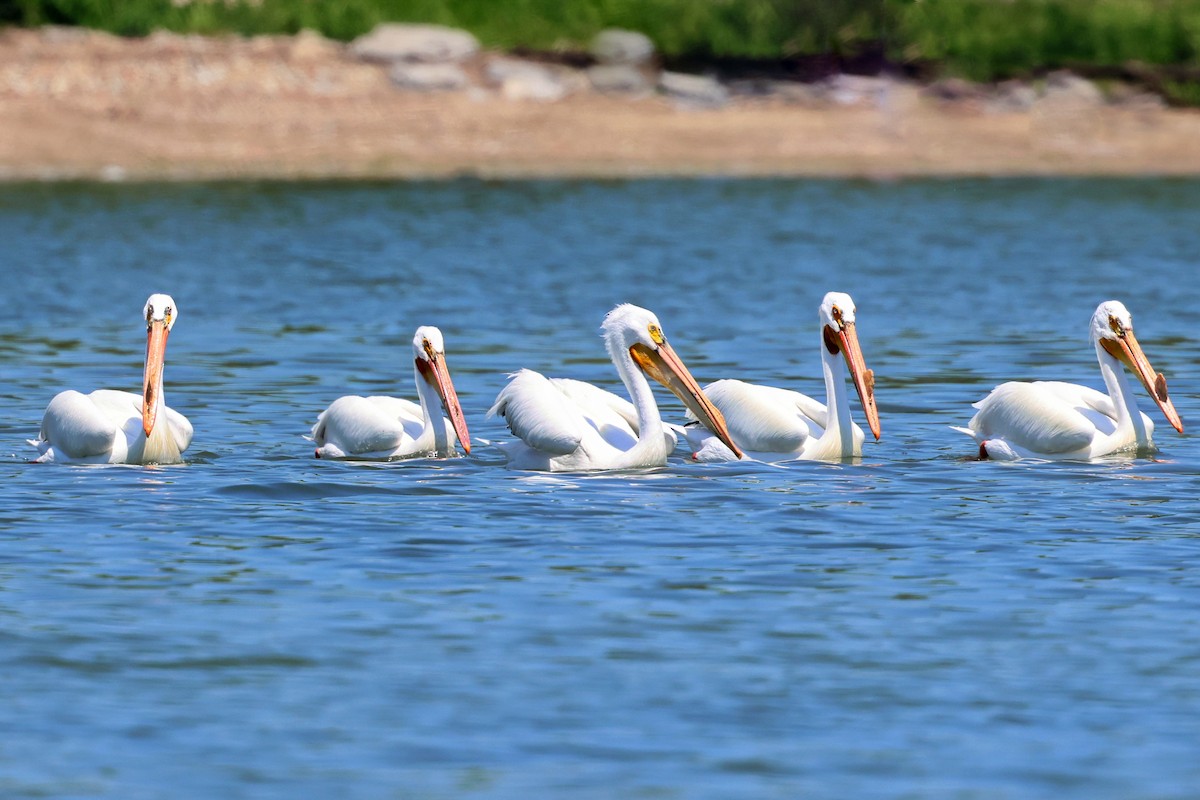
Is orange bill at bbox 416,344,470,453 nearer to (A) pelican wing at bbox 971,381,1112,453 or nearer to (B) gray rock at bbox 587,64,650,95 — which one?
(A) pelican wing at bbox 971,381,1112,453

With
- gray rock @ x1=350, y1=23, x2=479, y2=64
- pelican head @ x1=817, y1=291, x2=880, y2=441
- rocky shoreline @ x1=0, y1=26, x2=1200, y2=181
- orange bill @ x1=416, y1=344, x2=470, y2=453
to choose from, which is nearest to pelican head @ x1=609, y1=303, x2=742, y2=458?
pelican head @ x1=817, y1=291, x2=880, y2=441

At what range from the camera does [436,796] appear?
226 inches

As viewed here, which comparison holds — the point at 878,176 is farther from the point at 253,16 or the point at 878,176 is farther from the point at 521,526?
the point at 521,526

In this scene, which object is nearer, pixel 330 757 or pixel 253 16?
pixel 330 757

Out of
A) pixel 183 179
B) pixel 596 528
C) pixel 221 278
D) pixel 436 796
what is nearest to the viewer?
pixel 436 796

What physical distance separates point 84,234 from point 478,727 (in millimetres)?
20433

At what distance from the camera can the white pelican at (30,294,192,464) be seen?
10570mm

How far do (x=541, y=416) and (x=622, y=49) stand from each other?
27.6 meters

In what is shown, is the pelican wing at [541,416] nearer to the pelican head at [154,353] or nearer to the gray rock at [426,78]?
the pelican head at [154,353]

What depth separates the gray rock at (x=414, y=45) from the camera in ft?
121

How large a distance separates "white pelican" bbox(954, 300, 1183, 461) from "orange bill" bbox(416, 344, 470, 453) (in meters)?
2.52

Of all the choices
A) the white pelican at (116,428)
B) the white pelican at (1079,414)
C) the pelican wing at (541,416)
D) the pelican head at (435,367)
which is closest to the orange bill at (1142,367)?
the white pelican at (1079,414)

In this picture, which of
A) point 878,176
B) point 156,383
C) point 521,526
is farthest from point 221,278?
point 878,176

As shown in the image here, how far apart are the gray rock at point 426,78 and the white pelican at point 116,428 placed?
25.3 m
